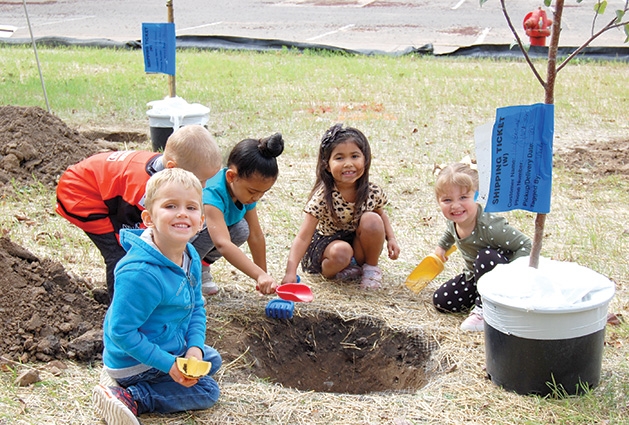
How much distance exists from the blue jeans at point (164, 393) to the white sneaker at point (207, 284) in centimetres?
104

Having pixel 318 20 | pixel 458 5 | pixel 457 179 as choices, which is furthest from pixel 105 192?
pixel 458 5

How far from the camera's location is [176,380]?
2467 mm

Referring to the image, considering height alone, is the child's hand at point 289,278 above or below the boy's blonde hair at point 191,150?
below

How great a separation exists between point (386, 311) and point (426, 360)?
0.42 m

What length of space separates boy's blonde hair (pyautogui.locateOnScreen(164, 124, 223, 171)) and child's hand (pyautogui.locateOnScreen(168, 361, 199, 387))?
991 mm

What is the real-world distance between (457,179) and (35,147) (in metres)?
3.77

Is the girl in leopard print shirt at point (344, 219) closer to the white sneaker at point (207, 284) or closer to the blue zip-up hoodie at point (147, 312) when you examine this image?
the white sneaker at point (207, 284)

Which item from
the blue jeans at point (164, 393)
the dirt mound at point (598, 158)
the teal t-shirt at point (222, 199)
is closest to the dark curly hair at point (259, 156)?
the teal t-shirt at point (222, 199)

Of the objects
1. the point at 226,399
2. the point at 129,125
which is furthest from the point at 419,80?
the point at 226,399

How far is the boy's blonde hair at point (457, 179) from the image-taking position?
3.23 meters

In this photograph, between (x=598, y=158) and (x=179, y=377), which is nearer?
(x=179, y=377)

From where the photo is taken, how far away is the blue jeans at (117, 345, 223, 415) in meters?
2.57

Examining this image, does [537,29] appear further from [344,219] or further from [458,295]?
[458,295]

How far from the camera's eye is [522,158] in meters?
2.53
